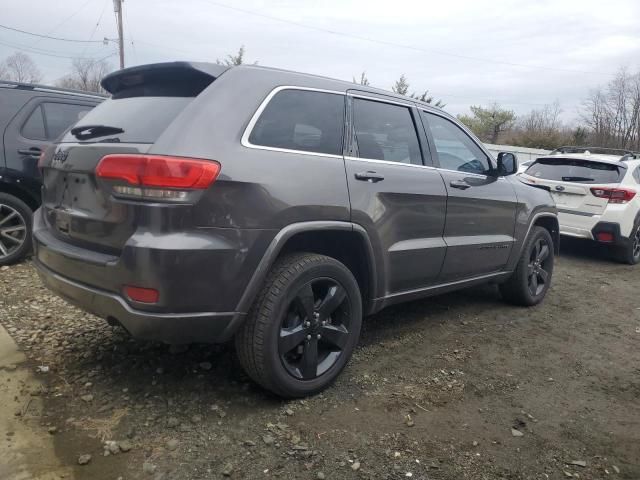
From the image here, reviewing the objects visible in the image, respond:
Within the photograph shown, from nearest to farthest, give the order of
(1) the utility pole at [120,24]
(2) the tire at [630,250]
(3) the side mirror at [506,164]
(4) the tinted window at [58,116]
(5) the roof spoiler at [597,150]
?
(3) the side mirror at [506,164], (4) the tinted window at [58,116], (2) the tire at [630,250], (5) the roof spoiler at [597,150], (1) the utility pole at [120,24]

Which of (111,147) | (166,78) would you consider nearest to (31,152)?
(166,78)

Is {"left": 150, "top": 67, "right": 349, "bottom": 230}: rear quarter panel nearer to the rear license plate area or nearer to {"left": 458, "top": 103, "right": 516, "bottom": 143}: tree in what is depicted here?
the rear license plate area

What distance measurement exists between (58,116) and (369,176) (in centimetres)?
396

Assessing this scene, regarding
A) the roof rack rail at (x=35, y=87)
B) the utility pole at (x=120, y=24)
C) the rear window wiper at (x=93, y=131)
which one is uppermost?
the utility pole at (x=120, y=24)

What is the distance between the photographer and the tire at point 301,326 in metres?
2.71

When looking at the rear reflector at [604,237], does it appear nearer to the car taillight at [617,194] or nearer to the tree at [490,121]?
the car taillight at [617,194]

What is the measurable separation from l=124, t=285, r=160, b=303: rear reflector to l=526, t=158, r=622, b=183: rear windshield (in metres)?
6.72

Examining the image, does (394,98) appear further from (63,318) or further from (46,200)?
(63,318)

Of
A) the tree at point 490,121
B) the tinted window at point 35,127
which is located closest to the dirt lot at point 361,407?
the tinted window at point 35,127

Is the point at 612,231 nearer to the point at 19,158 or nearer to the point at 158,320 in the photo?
the point at 158,320

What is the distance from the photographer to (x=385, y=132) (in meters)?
3.53

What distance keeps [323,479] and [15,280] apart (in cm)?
378

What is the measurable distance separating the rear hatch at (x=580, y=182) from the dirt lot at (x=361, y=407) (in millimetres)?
3339

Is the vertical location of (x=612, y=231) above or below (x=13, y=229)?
below
